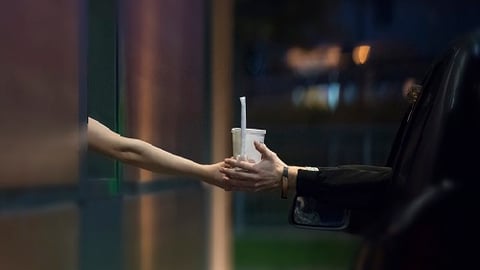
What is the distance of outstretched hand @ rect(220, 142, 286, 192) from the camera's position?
12.9ft

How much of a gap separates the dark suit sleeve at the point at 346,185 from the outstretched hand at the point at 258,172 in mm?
236

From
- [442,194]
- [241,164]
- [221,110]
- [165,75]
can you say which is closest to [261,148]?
[241,164]

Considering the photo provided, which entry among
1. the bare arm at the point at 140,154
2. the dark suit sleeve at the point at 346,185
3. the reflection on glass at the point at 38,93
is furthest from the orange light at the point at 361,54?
the dark suit sleeve at the point at 346,185

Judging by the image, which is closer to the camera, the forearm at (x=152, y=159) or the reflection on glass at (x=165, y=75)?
the forearm at (x=152, y=159)

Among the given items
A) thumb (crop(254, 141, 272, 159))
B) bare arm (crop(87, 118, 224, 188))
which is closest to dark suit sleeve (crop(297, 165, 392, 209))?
thumb (crop(254, 141, 272, 159))

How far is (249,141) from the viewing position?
382cm

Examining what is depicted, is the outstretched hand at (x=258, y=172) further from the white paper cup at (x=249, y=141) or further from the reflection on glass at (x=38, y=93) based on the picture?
the reflection on glass at (x=38, y=93)

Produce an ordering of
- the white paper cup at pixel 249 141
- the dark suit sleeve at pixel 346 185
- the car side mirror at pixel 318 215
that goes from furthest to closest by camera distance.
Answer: the white paper cup at pixel 249 141, the car side mirror at pixel 318 215, the dark suit sleeve at pixel 346 185

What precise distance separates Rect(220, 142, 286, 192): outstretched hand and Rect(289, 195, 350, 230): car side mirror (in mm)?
262

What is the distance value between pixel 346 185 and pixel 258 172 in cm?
49

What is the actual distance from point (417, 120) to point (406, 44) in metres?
6.81

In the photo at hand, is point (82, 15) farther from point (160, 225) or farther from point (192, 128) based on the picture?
point (192, 128)

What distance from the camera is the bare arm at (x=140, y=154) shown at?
4.50 metres

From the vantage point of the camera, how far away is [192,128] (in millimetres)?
7789
